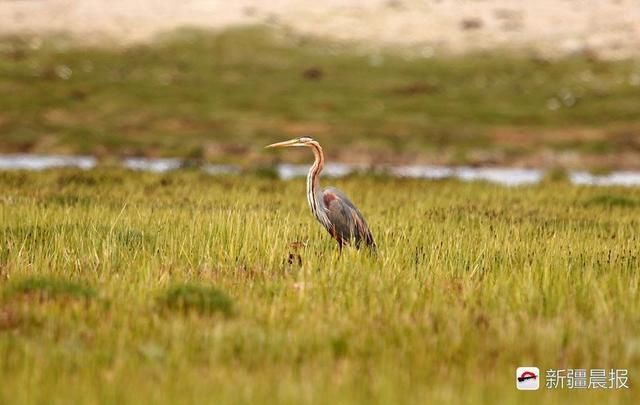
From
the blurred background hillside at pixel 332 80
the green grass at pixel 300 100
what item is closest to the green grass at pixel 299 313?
the green grass at pixel 300 100

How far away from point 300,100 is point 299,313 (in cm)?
5441

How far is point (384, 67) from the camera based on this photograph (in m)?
76.2

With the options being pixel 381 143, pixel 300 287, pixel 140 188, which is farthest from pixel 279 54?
pixel 300 287

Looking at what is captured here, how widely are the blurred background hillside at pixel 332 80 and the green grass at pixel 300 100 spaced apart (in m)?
0.16

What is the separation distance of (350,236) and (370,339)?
4386 mm

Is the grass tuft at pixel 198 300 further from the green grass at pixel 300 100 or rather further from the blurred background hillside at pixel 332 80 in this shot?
the blurred background hillside at pixel 332 80

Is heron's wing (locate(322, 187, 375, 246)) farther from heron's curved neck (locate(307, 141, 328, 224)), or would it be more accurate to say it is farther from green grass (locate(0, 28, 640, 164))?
green grass (locate(0, 28, 640, 164))

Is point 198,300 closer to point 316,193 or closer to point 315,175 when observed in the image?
point 316,193

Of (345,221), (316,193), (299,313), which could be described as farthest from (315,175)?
(299,313)

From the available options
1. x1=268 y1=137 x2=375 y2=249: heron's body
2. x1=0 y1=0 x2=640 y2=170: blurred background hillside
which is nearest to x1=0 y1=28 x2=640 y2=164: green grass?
x1=0 y1=0 x2=640 y2=170: blurred background hillside

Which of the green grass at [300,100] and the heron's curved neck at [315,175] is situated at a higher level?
the green grass at [300,100]

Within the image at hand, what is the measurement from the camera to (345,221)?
1124 centimetres

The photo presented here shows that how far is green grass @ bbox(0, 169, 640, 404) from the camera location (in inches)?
222

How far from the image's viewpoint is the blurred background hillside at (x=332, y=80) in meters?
47.4
